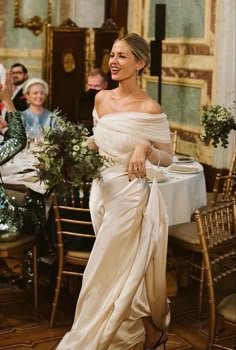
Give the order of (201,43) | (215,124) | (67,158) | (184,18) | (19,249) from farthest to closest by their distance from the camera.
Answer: (184,18) → (201,43) → (215,124) → (19,249) → (67,158)

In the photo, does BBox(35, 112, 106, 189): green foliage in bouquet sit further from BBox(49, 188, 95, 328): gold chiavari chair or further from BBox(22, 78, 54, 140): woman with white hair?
BBox(22, 78, 54, 140): woman with white hair

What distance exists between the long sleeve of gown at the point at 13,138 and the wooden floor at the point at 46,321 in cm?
103

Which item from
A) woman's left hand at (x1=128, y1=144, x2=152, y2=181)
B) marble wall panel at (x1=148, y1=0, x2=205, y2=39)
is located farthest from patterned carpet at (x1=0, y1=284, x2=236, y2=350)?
marble wall panel at (x1=148, y1=0, x2=205, y2=39)

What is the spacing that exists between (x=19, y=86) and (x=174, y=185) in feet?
11.9

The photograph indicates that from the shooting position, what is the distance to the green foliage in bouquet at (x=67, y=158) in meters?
3.41

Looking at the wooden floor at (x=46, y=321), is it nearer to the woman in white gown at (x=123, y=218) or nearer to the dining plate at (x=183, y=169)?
the woman in white gown at (x=123, y=218)

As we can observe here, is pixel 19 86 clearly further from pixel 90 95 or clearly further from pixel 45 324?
pixel 45 324

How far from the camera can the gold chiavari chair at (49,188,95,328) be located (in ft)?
12.7

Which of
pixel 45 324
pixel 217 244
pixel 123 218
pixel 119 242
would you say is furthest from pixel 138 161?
pixel 45 324

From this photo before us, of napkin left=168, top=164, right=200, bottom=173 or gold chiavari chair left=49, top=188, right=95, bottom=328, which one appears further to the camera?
napkin left=168, top=164, right=200, bottom=173

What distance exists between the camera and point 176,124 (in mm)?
7477

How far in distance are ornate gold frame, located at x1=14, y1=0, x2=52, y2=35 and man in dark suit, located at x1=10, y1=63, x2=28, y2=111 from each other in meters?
1.10

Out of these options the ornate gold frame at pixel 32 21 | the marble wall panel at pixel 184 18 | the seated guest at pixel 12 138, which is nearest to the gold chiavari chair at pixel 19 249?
the seated guest at pixel 12 138

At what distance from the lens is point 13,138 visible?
3947 mm
